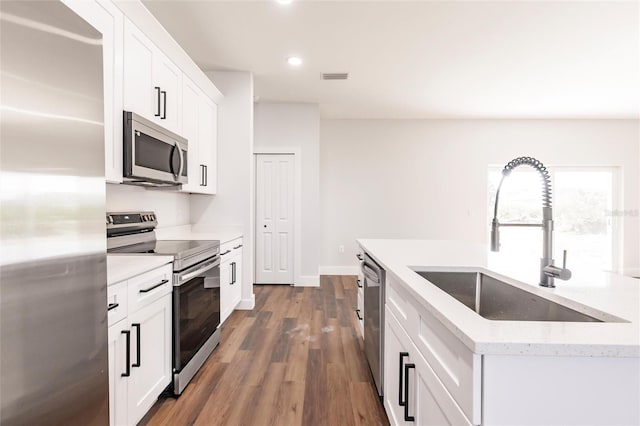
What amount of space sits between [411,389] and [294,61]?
10.9ft

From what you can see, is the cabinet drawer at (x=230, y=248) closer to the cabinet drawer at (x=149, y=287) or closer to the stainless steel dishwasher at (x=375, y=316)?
the cabinet drawer at (x=149, y=287)

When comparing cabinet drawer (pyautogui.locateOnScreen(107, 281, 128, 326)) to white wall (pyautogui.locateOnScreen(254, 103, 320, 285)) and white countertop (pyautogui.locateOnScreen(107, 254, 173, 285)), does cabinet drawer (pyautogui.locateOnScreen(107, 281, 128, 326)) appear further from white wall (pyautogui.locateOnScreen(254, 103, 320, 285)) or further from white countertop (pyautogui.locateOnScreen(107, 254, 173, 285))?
white wall (pyautogui.locateOnScreen(254, 103, 320, 285))

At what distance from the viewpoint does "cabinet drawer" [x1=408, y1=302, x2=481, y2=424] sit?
0.74 meters

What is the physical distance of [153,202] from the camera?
3121 mm

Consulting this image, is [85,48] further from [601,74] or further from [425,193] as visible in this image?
[425,193]

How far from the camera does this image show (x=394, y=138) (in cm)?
611

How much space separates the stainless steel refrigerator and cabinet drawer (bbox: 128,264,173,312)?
0.57 metres

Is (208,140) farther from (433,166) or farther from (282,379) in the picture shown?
(433,166)

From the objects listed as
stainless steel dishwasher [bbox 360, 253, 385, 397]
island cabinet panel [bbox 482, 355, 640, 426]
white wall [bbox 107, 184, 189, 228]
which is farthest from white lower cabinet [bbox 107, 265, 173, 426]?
island cabinet panel [bbox 482, 355, 640, 426]

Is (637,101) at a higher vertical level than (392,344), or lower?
higher

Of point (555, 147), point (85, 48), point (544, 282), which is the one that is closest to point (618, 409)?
point (544, 282)

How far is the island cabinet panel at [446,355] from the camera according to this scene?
743 mm

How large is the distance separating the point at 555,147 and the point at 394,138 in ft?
9.19

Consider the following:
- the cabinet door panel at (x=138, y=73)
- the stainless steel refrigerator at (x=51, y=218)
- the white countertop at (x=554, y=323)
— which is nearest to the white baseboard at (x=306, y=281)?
the cabinet door panel at (x=138, y=73)
